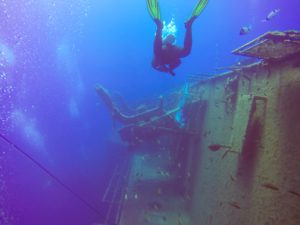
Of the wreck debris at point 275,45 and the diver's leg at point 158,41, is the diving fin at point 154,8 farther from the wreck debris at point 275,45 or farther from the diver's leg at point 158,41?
the wreck debris at point 275,45

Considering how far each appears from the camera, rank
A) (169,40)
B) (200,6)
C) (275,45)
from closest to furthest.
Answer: (275,45)
(200,6)
(169,40)

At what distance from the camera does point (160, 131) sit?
9.74 metres

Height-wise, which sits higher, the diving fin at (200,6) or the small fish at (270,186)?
the diving fin at (200,6)

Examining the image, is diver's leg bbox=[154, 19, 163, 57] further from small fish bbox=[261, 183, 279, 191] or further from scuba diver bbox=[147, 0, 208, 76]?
small fish bbox=[261, 183, 279, 191]

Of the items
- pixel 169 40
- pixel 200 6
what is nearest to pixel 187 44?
pixel 169 40

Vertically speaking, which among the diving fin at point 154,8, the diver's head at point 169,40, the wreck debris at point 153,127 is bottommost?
the wreck debris at point 153,127

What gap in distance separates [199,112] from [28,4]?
179 ft

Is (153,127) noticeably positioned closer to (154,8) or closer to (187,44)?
(187,44)

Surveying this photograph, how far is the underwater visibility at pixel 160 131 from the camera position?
5.20m

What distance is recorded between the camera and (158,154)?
32.3 ft

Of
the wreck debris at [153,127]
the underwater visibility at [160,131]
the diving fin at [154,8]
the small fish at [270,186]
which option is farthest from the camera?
the wreck debris at [153,127]

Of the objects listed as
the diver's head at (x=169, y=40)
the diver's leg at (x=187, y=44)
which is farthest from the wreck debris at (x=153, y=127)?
the diver's head at (x=169, y=40)

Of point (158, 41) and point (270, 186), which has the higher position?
point (158, 41)

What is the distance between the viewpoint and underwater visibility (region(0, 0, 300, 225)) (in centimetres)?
520
